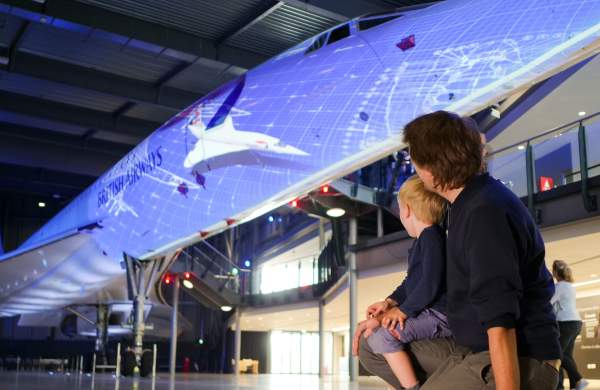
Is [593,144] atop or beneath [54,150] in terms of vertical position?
beneath

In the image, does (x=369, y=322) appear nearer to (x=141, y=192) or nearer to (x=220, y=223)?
(x=220, y=223)

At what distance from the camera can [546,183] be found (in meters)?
9.54

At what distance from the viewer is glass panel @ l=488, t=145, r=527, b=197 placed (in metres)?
9.47

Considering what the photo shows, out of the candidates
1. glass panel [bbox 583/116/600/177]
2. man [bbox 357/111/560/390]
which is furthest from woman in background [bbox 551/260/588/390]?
man [bbox 357/111/560/390]

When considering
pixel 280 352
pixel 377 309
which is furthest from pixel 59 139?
pixel 377 309

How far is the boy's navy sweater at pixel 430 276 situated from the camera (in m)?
2.07

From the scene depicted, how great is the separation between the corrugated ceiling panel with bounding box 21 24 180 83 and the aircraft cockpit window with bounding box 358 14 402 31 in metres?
9.15

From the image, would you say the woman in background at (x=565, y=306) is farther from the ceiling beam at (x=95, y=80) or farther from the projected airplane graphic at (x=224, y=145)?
Result: the ceiling beam at (x=95, y=80)

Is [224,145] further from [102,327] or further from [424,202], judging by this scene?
[102,327]

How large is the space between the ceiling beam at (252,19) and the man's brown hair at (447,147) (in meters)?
11.2

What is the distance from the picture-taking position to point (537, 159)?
9789 millimetres

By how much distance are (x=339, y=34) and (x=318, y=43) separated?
13.5 inches

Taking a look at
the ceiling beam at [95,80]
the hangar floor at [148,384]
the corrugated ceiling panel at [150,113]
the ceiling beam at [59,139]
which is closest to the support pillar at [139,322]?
the hangar floor at [148,384]

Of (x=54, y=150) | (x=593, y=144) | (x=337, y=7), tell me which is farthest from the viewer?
(x=54, y=150)
